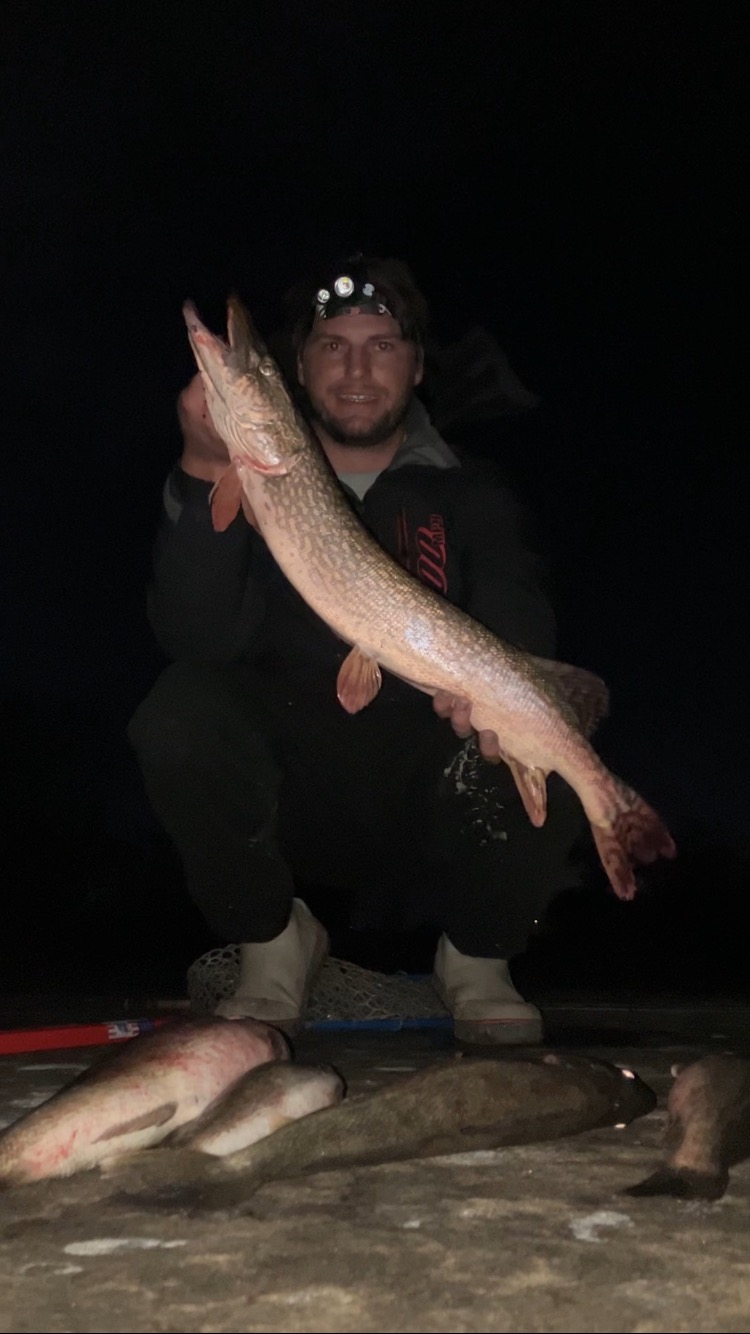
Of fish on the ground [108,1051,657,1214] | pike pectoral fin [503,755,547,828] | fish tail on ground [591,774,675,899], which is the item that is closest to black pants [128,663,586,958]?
pike pectoral fin [503,755,547,828]

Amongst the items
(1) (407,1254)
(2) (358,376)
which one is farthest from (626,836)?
(2) (358,376)

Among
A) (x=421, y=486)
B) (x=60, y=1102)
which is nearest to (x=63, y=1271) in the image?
(x=60, y=1102)

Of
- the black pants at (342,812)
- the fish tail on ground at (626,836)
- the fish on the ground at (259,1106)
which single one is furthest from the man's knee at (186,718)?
the fish on the ground at (259,1106)

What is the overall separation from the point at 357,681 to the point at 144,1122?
1.82 metres

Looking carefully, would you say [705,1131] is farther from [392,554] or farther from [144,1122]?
[392,554]

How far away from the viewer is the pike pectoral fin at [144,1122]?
184cm

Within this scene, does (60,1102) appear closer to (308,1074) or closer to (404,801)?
(308,1074)

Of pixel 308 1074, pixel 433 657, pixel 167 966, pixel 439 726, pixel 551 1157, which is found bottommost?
pixel 167 966

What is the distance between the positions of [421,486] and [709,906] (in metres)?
25.6

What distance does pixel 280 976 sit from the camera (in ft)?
12.6

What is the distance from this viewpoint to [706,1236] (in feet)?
5.31

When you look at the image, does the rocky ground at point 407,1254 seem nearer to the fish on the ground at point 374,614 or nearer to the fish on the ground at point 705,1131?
the fish on the ground at point 705,1131

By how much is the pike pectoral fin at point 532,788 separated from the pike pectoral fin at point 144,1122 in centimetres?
191

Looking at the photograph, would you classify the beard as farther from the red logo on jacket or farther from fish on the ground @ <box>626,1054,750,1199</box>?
fish on the ground @ <box>626,1054,750,1199</box>
